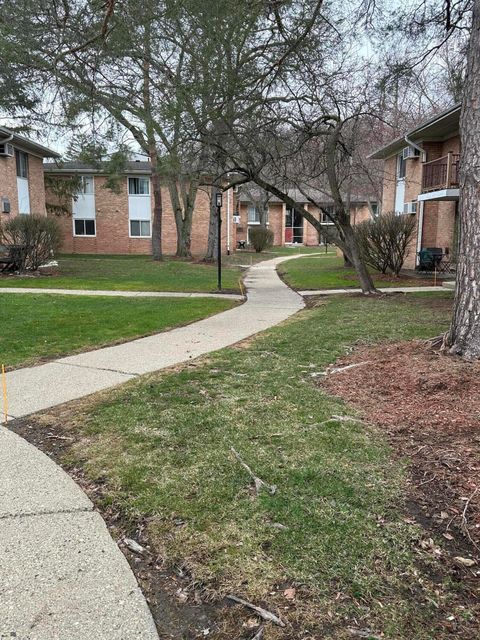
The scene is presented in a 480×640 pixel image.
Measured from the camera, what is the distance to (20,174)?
87.7ft

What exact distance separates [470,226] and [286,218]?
168 ft

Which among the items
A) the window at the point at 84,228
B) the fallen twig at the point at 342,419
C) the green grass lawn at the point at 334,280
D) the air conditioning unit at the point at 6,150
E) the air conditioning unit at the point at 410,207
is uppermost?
the air conditioning unit at the point at 6,150

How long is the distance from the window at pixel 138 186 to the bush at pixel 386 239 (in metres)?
20.1


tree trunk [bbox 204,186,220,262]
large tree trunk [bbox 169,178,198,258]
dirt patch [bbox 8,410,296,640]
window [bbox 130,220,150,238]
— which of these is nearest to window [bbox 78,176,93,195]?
window [bbox 130,220,150,238]

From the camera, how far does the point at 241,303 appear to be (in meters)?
12.4

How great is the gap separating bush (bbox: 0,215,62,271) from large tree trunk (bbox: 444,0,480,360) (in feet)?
52.2

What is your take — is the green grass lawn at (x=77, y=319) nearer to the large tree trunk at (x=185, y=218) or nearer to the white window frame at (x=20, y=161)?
the white window frame at (x=20, y=161)

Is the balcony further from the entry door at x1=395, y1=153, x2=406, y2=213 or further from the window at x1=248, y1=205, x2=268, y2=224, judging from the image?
the window at x1=248, y1=205, x2=268, y2=224

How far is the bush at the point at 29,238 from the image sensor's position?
59.6 ft

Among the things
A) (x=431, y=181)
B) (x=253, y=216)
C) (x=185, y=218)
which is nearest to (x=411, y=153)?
(x=431, y=181)

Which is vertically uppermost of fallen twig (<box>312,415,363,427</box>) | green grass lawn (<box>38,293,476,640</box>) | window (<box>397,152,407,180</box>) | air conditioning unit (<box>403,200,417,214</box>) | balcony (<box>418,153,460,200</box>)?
window (<box>397,152,407,180</box>)

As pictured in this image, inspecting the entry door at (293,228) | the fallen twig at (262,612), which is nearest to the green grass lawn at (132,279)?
the fallen twig at (262,612)

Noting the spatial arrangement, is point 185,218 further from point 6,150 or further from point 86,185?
point 6,150

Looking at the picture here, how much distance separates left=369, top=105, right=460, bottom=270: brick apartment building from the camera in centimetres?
1769
